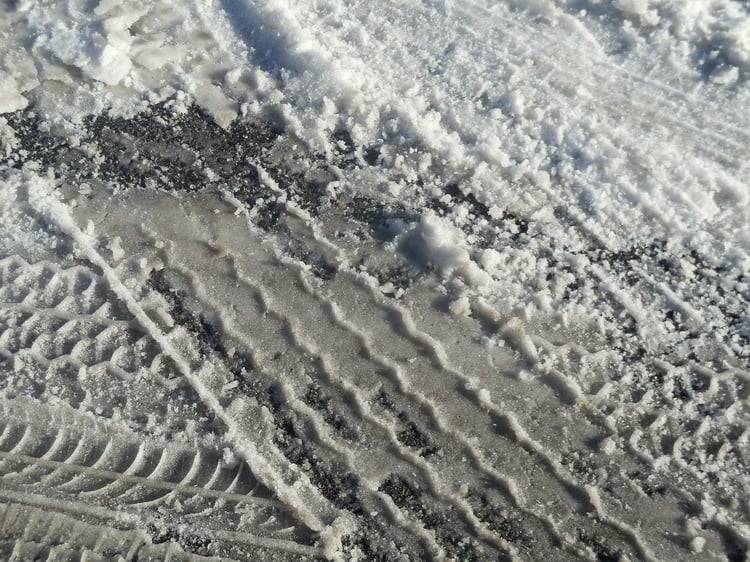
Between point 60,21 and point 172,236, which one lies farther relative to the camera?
point 60,21

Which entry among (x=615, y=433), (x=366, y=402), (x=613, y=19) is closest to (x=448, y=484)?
(x=366, y=402)

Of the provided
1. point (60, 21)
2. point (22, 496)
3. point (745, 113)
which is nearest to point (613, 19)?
point (745, 113)

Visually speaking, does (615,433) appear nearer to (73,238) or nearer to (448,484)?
(448,484)

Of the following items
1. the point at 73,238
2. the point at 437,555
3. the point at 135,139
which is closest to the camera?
the point at 437,555

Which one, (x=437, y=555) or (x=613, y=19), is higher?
(x=613, y=19)

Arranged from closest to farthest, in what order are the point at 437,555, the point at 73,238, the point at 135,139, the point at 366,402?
the point at 437,555, the point at 366,402, the point at 73,238, the point at 135,139

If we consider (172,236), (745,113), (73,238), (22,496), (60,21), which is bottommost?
(22,496)

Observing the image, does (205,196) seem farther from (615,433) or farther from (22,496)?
(615,433)
